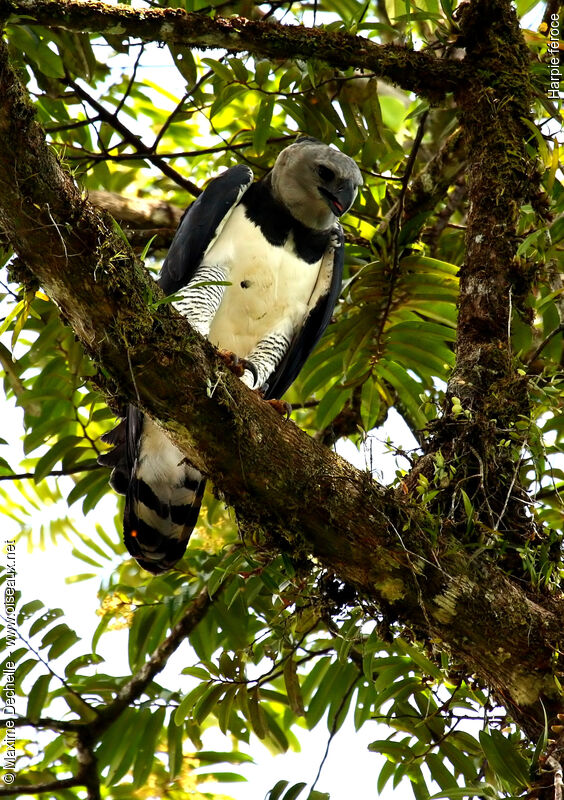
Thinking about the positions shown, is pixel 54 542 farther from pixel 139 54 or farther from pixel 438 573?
pixel 438 573

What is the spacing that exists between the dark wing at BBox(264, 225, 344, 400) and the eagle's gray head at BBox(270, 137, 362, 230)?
18 cm

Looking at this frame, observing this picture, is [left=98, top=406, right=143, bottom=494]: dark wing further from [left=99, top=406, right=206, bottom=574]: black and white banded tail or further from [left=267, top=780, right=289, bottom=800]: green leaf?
[left=267, top=780, right=289, bottom=800]: green leaf

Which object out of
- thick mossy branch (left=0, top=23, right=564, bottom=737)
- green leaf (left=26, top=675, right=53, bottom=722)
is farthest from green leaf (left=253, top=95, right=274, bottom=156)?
green leaf (left=26, top=675, right=53, bottom=722)

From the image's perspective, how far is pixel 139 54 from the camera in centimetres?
421

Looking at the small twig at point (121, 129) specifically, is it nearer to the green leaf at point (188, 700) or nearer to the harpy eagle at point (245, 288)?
the harpy eagle at point (245, 288)

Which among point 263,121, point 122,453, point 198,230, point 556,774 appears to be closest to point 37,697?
point 122,453

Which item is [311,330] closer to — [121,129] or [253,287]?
[253,287]

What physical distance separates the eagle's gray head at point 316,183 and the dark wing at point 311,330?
7.0 inches

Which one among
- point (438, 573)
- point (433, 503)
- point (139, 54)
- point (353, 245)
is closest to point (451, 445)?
point (433, 503)

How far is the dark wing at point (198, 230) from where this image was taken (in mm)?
3668

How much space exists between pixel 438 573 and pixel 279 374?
187 cm

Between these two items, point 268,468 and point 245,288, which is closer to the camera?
point 268,468

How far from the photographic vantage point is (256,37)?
11.0 ft

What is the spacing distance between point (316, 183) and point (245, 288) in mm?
607
